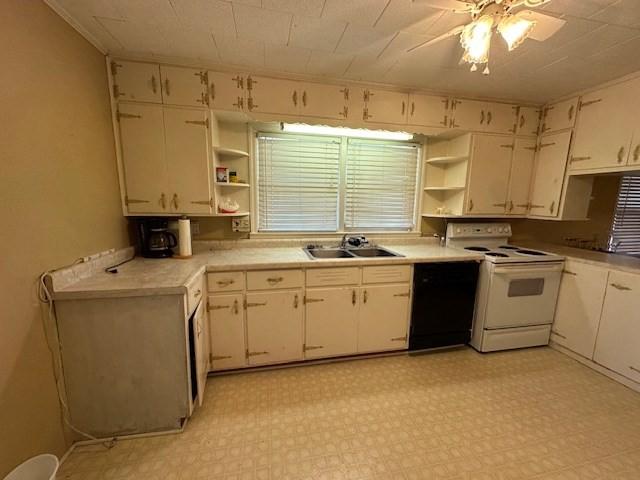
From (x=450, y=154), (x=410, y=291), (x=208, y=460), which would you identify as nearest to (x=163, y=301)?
(x=208, y=460)

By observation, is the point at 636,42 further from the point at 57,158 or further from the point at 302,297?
the point at 57,158

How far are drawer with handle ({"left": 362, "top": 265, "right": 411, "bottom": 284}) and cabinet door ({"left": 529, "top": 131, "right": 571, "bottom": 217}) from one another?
1.71 meters

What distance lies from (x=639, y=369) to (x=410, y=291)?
178 cm

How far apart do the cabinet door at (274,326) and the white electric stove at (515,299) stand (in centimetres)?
177

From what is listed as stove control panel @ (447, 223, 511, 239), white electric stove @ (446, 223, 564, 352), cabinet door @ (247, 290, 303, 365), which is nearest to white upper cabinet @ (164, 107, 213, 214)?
cabinet door @ (247, 290, 303, 365)

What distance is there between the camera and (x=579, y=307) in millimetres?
2488

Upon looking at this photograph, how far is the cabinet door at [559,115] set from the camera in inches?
101

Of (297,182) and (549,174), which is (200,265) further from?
(549,174)

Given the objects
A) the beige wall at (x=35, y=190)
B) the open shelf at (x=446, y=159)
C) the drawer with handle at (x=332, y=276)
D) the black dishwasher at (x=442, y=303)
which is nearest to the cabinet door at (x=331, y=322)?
the drawer with handle at (x=332, y=276)

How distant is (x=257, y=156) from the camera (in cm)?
261

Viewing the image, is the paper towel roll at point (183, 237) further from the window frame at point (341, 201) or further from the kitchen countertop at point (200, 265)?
the window frame at point (341, 201)

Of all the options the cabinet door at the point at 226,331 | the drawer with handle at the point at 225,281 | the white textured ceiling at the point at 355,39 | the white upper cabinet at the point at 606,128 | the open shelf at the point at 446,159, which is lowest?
the cabinet door at the point at 226,331

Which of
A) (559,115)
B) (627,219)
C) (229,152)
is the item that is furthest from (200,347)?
(627,219)

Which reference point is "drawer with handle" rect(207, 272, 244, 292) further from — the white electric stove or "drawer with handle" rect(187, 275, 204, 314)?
the white electric stove
